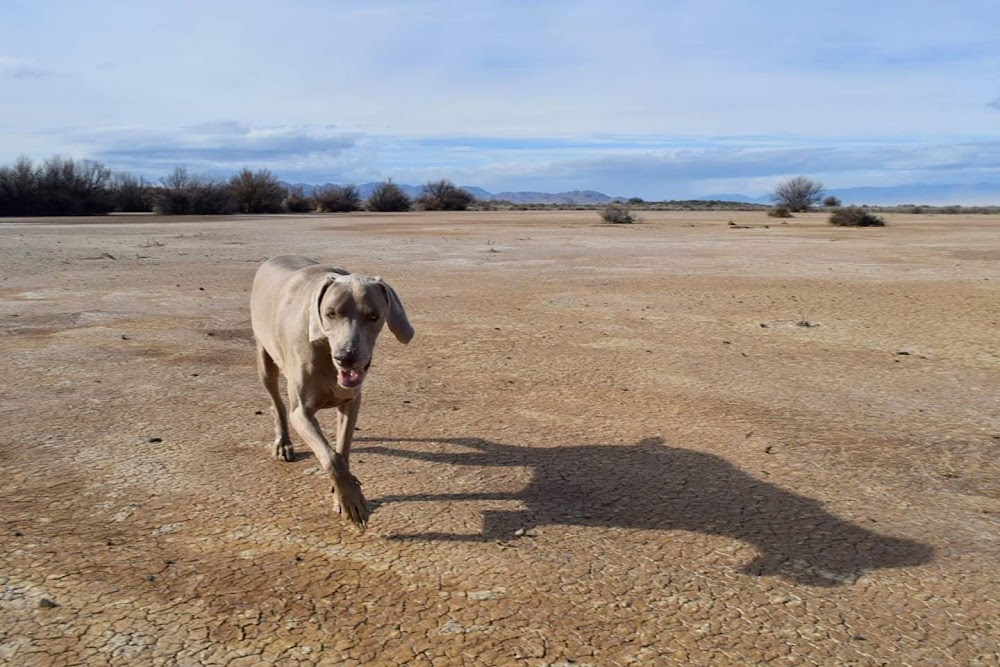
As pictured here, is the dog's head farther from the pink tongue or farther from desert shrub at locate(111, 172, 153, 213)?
desert shrub at locate(111, 172, 153, 213)

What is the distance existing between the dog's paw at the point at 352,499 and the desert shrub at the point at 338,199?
223 feet

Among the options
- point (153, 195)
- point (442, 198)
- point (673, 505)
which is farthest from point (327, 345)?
point (442, 198)

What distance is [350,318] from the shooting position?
4664 mm

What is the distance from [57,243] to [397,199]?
4783 centimetres

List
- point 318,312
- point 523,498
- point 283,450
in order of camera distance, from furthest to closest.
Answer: point 283,450, point 523,498, point 318,312

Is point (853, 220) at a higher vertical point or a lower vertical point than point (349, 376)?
higher

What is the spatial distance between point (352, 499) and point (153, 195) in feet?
189

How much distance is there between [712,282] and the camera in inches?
646

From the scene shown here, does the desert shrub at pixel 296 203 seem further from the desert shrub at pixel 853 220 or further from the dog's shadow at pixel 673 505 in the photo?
the dog's shadow at pixel 673 505

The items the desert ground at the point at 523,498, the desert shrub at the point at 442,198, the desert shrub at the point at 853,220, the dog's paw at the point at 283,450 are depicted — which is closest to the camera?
the desert ground at the point at 523,498

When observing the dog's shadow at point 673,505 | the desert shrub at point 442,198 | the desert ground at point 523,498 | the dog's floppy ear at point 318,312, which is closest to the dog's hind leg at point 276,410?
the desert ground at point 523,498

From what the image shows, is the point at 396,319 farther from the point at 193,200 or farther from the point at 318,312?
the point at 193,200

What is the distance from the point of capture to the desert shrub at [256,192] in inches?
2441

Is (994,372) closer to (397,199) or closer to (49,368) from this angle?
(49,368)
